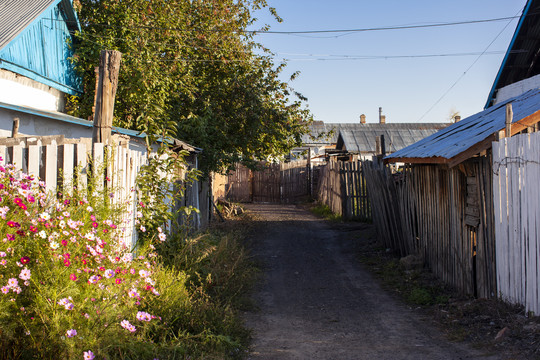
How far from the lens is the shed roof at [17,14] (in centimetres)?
877

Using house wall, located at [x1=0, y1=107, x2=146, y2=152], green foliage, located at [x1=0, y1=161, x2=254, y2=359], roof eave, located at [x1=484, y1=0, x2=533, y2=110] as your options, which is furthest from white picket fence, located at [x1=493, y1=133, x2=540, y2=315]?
house wall, located at [x1=0, y1=107, x2=146, y2=152]

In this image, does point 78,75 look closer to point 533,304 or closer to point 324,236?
point 324,236

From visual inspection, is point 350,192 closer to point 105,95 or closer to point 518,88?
point 518,88

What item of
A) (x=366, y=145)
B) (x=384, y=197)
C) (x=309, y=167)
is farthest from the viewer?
(x=366, y=145)

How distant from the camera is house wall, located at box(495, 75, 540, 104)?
9.76m

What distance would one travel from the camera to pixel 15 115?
22.9ft

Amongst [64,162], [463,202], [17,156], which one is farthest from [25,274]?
[463,202]

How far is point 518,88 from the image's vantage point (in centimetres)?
1032

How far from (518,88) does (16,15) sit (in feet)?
36.0

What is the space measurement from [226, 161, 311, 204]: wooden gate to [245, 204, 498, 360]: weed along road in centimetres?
1413

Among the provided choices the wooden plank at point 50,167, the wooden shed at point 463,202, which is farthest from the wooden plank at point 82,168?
the wooden shed at point 463,202

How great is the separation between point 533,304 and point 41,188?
16.1 feet

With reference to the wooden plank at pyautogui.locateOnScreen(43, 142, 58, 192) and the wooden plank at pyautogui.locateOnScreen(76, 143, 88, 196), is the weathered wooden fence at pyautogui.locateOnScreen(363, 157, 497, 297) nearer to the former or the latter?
the wooden plank at pyautogui.locateOnScreen(76, 143, 88, 196)

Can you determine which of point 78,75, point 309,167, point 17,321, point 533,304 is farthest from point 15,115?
point 309,167
